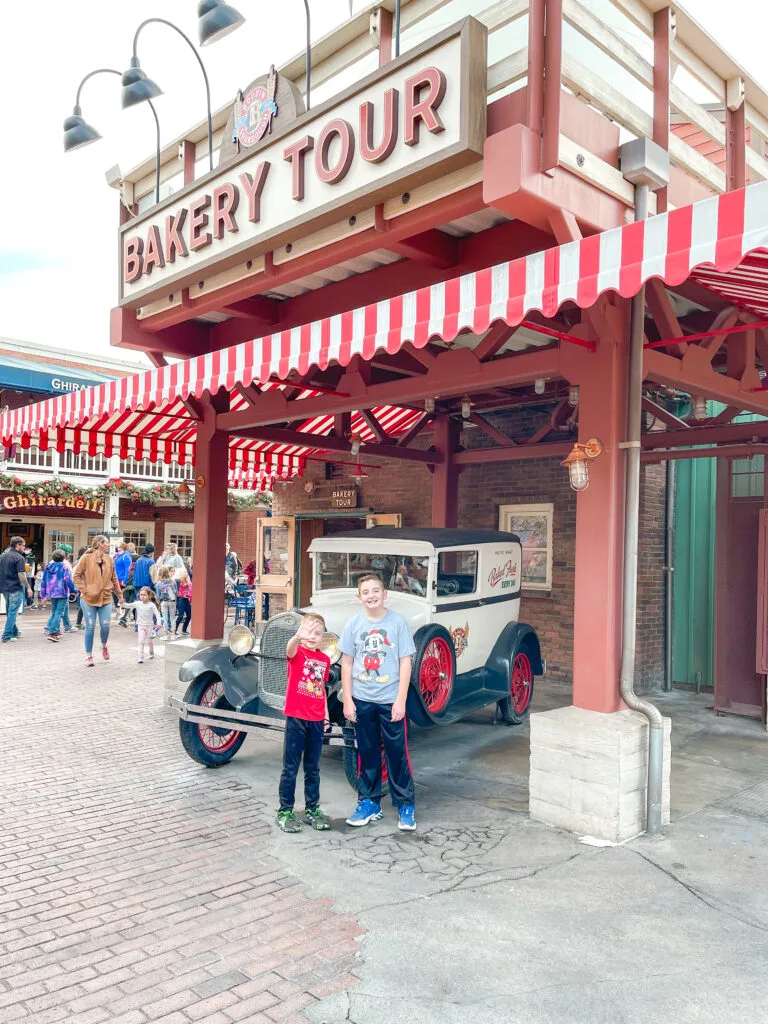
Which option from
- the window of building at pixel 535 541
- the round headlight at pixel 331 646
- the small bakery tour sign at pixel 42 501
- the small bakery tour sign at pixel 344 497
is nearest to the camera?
the round headlight at pixel 331 646

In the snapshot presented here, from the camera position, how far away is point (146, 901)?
140 inches

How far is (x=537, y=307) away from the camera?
11.2 feet

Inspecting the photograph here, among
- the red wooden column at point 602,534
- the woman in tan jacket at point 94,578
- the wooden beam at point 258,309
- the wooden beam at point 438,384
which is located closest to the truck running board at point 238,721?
the red wooden column at point 602,534

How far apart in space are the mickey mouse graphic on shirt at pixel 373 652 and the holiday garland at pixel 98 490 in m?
14.7

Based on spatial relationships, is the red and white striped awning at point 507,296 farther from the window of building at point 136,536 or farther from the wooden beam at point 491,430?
the window of building at point 136,536

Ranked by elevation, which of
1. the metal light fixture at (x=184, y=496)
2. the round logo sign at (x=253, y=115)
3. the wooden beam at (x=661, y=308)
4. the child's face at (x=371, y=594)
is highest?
the round logo sign at (x=253, y=115)

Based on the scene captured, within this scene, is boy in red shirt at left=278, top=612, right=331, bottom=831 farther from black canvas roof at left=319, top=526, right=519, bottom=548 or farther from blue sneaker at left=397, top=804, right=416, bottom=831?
black canvas roof at left=319, top=526, right=519, bottom=548

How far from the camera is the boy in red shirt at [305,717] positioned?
446cm

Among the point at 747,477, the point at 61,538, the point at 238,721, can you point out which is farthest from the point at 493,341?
the point at 61,538

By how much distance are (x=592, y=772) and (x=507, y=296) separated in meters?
2.76

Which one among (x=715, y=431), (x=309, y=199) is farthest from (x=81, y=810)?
(x=715, y=431)

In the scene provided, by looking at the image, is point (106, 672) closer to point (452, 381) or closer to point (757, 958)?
point (452, 381)

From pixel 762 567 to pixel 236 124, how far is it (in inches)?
248

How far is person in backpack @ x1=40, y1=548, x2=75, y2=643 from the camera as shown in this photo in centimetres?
1259
